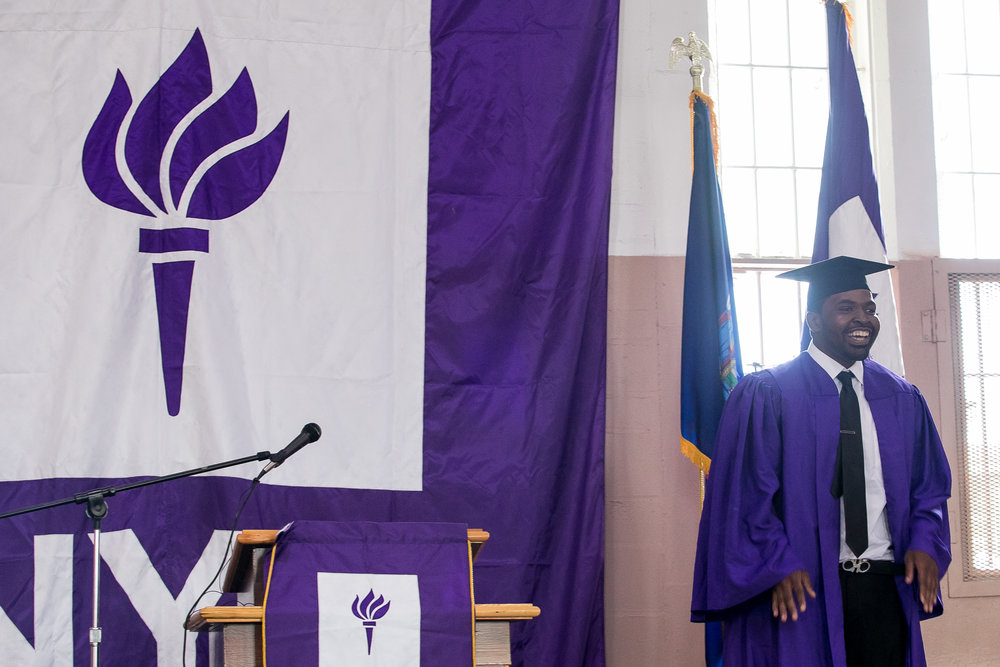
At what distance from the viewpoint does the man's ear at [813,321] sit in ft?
10.0

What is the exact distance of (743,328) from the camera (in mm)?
4234

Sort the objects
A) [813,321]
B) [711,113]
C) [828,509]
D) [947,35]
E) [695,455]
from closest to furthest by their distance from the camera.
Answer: [828,509] → [813,321] → [695,455] → [711,113] → [947,35]

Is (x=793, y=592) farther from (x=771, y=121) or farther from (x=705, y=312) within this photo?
(x=771, y=121)

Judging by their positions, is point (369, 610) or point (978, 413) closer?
point (369, 610)

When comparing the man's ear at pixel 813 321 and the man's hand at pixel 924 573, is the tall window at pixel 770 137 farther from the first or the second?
the man's hand at pixel 924 573

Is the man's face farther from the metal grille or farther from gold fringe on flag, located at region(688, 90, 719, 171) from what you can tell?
the metal grille

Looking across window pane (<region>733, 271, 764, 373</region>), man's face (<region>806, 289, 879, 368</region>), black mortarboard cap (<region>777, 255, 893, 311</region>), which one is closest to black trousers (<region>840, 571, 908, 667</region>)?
man's face (<region>806, 289, 879, 368</region>)

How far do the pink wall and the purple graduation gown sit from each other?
0.85m

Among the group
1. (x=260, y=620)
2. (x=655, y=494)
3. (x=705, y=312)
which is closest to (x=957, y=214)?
(x=705, y=312)

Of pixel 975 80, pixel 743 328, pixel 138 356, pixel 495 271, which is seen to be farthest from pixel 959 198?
pixel 138 356

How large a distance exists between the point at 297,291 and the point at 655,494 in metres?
1.55

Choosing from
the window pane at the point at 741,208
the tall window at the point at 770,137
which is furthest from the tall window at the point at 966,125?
the window pane at the point at 741,208

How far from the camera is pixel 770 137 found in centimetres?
442

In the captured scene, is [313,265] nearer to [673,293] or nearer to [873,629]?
[673,293]
